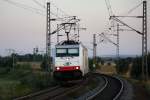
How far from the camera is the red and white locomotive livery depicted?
121 ft

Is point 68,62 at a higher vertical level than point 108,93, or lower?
higher

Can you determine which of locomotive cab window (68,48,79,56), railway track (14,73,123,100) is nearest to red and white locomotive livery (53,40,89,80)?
locomotive cab window (68,48,79,56)

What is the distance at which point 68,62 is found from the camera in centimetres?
3688

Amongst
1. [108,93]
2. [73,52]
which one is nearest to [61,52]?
[73,52]

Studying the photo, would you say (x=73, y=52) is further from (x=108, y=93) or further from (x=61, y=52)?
(x=108, y=93)

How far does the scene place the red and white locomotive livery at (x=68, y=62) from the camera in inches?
1447

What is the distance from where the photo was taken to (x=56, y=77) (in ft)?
122

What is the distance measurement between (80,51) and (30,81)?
638cm

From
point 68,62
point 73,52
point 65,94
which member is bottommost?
point 65,94

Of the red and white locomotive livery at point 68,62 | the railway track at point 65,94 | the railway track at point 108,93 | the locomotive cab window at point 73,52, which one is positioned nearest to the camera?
the railway track at point 65,94

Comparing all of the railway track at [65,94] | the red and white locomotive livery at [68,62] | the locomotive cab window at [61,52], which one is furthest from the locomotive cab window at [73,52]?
the railway track at [65,94]

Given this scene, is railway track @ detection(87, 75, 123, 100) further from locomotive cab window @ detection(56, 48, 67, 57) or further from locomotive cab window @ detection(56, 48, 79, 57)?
locomotive cab window @ detection(56, 48, 67, 57)

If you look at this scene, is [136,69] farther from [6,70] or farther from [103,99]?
[103,99]

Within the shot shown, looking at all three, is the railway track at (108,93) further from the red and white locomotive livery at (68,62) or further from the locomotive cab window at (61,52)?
the locomotive cab window at (61,52)
